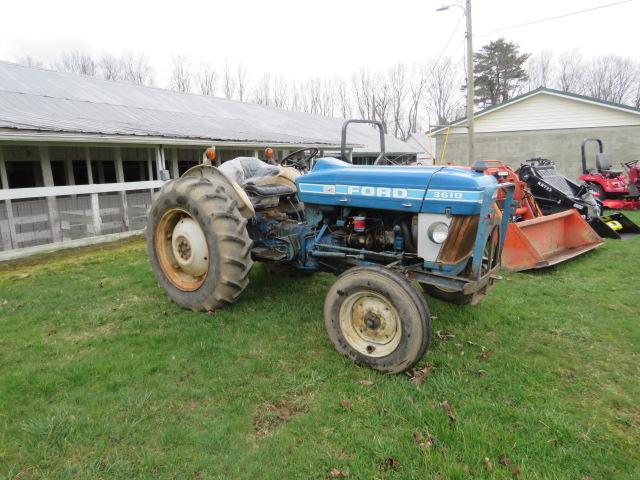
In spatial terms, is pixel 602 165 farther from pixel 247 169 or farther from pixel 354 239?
pixel 354 239

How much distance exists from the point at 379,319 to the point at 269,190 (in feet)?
6.44

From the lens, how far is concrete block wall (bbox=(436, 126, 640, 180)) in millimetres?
14688

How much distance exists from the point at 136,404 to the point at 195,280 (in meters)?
1.74

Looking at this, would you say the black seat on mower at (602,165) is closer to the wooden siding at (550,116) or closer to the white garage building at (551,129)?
the white garage building at (551,129)

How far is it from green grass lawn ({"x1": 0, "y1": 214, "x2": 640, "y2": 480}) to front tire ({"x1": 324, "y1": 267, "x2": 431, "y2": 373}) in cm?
14

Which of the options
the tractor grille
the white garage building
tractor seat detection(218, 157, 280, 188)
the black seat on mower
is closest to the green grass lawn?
tractor seat detection(218, 157, 280, 188)

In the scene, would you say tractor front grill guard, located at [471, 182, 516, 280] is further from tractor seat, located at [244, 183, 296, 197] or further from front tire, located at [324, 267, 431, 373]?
tractor seat, located at [244, 183, 296, 197]

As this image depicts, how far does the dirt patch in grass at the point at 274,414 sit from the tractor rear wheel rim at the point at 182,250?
165 centimetres

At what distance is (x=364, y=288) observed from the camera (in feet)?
9.84

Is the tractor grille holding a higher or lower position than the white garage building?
lower

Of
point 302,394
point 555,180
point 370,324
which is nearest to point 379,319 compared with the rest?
point 370,324

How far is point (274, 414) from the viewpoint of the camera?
2.58m

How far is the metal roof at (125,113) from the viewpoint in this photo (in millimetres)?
8430

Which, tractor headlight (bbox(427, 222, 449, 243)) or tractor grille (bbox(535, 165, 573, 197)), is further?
tractor grille (bbox(535, 165, 573, 197))
